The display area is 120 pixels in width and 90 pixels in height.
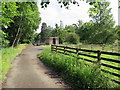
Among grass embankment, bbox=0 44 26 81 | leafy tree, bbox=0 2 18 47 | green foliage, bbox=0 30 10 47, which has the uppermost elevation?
leafy tree, bbox=0 2 18 47

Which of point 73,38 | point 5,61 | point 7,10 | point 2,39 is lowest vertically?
point 5,61

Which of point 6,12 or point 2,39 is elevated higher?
point 6,12

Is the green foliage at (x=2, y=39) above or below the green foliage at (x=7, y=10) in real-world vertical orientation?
below

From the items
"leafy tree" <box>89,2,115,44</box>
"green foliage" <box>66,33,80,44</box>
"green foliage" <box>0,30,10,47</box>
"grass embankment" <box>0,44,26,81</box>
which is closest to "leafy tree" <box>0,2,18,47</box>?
"green foliage" <box>0,30,10,47</box>

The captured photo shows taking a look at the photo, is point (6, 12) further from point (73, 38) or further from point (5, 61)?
point (73, 38)

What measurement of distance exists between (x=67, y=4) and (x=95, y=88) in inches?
139

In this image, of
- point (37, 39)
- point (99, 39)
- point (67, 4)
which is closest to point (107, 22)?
point (99, 39)

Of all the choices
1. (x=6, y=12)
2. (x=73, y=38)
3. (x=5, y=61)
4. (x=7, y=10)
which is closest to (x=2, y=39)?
(x=6, y=12)

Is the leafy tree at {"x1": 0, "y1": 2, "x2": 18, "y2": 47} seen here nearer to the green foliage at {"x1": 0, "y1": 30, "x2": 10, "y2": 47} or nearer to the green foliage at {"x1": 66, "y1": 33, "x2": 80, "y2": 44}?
the green foliage at {"x1": 0, "y1": 30, "x2": 10, "y2": 47}

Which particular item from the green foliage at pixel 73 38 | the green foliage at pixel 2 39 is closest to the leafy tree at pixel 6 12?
the green foliage at pixel 2 39

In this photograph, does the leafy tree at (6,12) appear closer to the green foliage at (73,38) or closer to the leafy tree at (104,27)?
the leafy tree at (104,27)

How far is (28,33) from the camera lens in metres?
42.2

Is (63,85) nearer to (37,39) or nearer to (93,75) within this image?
(93,75)

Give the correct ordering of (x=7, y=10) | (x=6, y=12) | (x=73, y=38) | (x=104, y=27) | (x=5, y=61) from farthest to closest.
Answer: (x=73, y=38) → (x=104, y=27) → (x=6, y=12) → (x=7, y=10) → (x=5, y=61)
